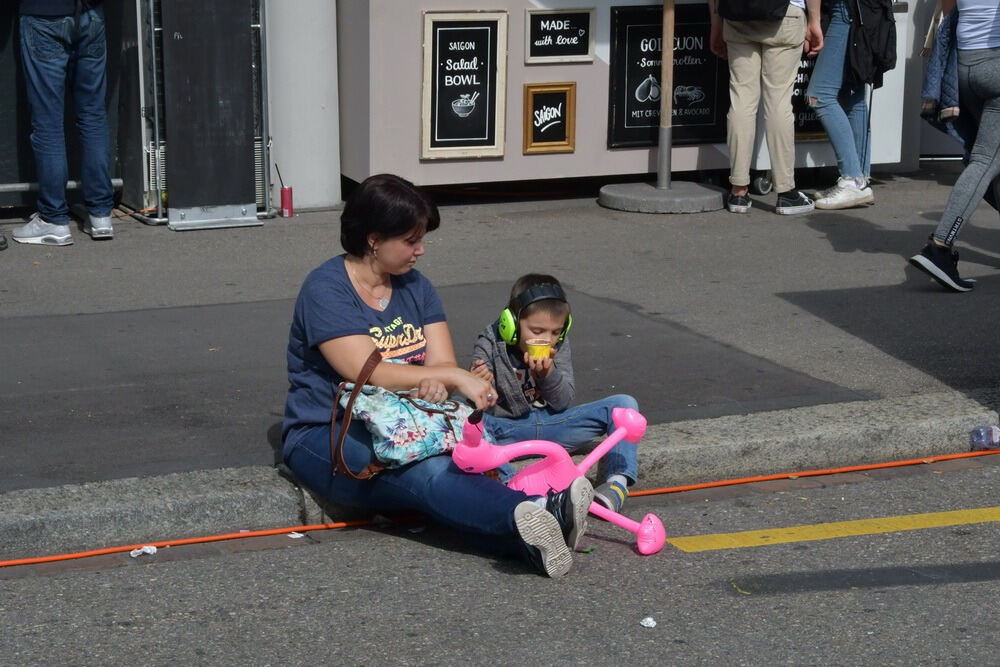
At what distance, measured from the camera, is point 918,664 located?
11.7 feet

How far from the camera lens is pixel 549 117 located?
30.1 ft

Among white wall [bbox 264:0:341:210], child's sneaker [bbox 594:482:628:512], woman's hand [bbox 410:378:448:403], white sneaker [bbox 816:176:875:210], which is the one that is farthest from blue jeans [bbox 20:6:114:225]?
child's sneaker [bbox 594:482:628:512]

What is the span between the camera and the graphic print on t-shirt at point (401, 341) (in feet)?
14.8

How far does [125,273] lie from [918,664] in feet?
16.6

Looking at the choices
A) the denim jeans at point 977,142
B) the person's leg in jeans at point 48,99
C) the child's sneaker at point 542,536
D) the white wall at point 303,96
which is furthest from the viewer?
the white wall at point 303,96

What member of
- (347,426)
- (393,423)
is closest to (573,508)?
(393,423)

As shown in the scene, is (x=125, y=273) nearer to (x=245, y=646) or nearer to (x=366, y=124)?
(x=366, y=124)

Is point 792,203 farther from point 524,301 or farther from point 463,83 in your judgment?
point 524,301

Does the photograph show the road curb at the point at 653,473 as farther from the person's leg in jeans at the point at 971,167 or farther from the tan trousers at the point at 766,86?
the tan trousers at the point at 766,86

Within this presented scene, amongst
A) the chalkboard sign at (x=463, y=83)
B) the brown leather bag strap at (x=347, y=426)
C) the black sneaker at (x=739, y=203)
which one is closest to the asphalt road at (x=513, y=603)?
the brown leather bag strap at (x=347, y=426)

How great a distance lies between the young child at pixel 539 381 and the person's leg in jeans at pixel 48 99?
402 cm

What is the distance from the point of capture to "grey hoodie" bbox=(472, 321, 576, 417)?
4.75 m

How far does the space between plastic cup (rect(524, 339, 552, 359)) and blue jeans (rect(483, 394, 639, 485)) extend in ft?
0.90

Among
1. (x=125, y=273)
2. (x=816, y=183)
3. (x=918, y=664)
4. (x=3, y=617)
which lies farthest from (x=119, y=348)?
(x=816, y=183)
